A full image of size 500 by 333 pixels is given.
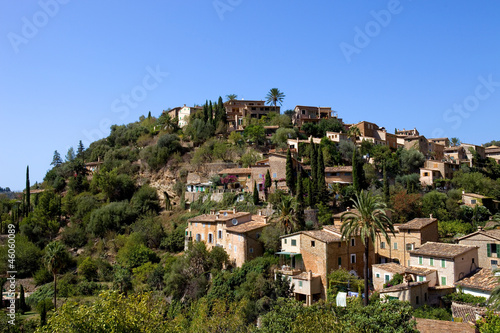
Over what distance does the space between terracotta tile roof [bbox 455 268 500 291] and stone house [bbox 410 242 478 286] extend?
684 millimetres

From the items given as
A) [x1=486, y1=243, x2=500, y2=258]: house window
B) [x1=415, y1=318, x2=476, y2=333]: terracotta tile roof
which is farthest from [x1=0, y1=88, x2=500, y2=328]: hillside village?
[x1=415, y1=318, x2=476, y2=333]: terracotta tile roof

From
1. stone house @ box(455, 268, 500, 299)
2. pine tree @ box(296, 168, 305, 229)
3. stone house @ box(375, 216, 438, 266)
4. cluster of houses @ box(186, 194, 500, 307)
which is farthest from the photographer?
pine tree @ box(296, 168, 305, 229)

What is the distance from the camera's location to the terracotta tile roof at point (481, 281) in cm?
2995

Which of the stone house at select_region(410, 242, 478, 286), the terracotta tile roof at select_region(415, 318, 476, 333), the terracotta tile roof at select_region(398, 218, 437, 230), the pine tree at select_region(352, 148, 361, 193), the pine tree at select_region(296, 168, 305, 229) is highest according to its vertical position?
the pine tree at select_region(352, 148, 361, 193)

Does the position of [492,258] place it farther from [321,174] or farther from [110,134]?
[110,134]

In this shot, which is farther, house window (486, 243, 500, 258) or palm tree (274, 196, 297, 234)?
palm tree (274, 196, 297, 234)

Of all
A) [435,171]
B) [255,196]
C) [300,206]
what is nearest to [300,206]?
[300,206]

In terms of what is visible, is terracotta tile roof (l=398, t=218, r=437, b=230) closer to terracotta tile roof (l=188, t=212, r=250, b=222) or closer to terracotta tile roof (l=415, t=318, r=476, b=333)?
terracotta tile roof (l=415, t=318, r=476, b=333)

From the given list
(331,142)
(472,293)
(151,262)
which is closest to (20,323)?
(151,262)

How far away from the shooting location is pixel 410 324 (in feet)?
69.6

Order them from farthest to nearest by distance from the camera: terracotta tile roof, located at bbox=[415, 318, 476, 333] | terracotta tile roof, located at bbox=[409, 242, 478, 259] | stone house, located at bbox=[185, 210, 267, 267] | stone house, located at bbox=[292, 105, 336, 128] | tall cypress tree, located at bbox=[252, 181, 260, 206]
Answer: stone house, located at bbox=[292, 105, 336, 128] → tall cypress tree, located at bbox=[252, 181, 260, 206] → stone house, located at bbox=[185, 210, 267, 267] → terracotta tile roof, located at bbox=[409, 242, 478, 259] → terracotta tile roof, located at bbox=[415, 318, 476, 333]

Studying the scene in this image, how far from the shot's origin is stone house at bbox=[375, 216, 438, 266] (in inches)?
1499

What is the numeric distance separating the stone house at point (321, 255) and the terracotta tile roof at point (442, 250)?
470 centimetres

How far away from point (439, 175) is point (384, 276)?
33.2 m
